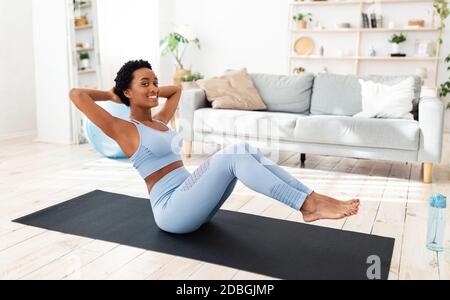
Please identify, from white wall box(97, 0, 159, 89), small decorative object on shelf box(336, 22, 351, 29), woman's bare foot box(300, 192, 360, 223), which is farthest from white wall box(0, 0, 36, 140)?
woman's bare foot box(300, 192, 360, 223)

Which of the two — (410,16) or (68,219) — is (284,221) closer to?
(68,219)

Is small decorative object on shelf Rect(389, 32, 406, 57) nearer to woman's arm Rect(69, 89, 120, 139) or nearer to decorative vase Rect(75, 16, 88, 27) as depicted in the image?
decorative vase Rect(75, 16, 88, 27)

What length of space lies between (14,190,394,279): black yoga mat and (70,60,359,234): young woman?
131mm

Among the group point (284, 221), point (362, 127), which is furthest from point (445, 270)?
point (362, 127)

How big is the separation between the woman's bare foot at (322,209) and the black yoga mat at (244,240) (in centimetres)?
22

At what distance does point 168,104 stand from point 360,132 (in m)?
1.69

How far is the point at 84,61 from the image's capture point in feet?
15.6

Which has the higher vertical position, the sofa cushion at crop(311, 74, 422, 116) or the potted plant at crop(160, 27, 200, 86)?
the potted plant at crop(160, 27, 200, 86)

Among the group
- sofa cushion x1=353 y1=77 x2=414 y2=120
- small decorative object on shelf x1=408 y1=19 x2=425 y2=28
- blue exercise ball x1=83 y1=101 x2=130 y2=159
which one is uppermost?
small decorative object on shelf x1=408 y1=19 x2=425 y2=28

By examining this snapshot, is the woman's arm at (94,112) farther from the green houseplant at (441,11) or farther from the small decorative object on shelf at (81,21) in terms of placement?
the green houseplant at (441,11)

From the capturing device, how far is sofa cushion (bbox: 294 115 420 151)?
3402 mm

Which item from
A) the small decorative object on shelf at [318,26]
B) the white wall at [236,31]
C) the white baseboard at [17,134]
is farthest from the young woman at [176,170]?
the white wall at [236,31]
